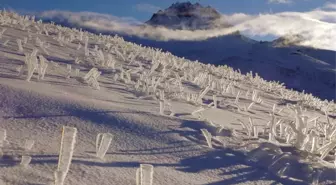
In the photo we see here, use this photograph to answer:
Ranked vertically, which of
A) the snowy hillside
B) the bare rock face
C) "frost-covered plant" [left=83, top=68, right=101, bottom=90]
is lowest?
the snowy hillside

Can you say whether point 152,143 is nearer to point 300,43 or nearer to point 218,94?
point 218,94

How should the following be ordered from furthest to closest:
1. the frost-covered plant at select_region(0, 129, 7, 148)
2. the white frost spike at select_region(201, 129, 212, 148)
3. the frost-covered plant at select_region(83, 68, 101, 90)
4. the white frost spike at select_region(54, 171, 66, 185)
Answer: the frost-covered plant at select_region(83, 68, 101, 90), the white frost spike at select_region(201, 129, 212, 148), the frost-covered plant at select_region(0, 129, 7, 148), the white frost spike at select_region(54, 171, 66, 185)

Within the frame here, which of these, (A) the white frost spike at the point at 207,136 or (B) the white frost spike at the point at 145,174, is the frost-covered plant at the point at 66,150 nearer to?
(B) the white frost spike at the point at 145,174

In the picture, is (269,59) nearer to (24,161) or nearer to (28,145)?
(28,145)

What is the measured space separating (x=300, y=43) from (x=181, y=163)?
33888mm

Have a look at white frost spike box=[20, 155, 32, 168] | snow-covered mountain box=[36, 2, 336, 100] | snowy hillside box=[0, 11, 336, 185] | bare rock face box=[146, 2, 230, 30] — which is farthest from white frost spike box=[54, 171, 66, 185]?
bare rock face box=[146, 2, 230, 30]

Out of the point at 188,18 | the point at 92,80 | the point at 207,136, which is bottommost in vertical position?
the point at 207,136

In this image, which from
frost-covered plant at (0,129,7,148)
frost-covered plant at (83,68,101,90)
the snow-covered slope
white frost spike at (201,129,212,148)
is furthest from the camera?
the snow-covered slope

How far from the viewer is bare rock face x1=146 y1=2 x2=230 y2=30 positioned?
3849 centimetres

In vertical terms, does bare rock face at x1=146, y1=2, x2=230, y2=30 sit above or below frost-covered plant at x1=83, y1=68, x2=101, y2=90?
above

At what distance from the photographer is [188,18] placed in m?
39.3

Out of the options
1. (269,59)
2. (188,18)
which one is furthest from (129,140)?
(188,18)

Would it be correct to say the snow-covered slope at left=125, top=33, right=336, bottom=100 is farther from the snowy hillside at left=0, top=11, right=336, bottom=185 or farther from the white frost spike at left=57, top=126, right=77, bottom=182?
the white frost spike at left=57, top=126, right=77, bottom=182

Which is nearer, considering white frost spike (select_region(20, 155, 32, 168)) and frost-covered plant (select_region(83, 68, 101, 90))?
white frost spike (select_region(20, 155, 32, 168))
